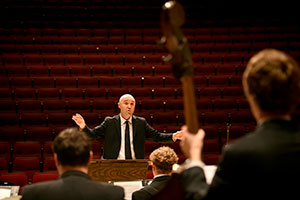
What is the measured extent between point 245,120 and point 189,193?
5.14 m

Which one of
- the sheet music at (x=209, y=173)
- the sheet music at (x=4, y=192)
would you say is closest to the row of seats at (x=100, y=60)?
the sheet music at (x=4, y=192)

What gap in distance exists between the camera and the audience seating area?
5434mm

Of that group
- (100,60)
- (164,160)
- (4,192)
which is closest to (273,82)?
(164,160)

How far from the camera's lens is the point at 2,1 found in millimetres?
9547

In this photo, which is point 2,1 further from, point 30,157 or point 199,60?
point 30,157

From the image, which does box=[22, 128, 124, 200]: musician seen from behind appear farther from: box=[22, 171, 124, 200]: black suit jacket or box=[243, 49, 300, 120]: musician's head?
box=[243, 49, 300, 120]: musician's head

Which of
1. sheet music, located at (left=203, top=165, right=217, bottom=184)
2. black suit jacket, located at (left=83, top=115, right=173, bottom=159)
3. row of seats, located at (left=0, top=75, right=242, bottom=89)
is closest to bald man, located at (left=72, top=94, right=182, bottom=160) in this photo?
black suit jacket, located at (left=83, top=115, right=173, bottom=159)

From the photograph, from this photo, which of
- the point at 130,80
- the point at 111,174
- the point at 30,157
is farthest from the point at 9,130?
the point at 111,174

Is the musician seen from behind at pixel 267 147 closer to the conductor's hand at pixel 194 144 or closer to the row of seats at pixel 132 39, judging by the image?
the conductor's hand at pixel 194 144

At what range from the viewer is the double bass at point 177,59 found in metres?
0.95

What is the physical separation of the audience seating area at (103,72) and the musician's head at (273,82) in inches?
127

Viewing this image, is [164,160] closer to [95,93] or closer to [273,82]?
[273,82]

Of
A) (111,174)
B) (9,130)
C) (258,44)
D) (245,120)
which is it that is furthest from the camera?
(258,44)

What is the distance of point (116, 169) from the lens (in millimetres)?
2643
